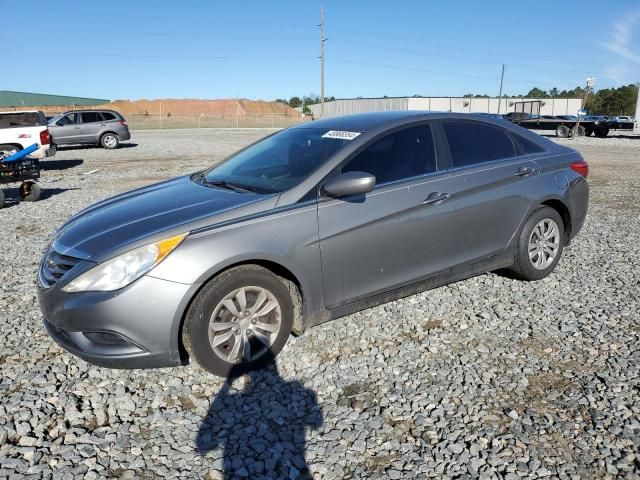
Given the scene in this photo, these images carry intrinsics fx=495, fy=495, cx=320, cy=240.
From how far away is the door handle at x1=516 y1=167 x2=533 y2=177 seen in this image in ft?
14.7

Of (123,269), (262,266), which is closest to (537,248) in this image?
(262,266)

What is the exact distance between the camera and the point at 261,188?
3613mm

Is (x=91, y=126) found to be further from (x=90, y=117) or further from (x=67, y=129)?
(x=67, y=129)

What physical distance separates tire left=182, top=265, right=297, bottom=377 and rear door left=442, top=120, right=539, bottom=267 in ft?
5.35

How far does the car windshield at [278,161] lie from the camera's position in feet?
11.9

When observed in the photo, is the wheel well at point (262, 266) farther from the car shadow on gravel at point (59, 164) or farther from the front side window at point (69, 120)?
the front side window at point (69, 120)

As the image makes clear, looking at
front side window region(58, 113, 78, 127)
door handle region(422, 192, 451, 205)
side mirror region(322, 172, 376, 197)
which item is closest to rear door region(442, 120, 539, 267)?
door handle region(422, 192, 451, 205)

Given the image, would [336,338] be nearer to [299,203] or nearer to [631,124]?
[299,203]

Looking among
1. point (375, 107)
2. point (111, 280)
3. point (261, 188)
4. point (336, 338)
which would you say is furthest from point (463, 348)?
point (375, 107)

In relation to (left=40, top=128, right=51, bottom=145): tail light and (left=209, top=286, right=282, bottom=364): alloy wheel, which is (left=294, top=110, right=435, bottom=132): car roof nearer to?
(left=209, top=286, right=282, bottom=364): alloy wheel

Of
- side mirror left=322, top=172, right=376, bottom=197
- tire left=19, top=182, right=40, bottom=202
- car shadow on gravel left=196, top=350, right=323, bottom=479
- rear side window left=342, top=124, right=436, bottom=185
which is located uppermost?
rear side window left=342, top=124, right=436, bottom=185

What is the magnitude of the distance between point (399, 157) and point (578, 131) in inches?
1170

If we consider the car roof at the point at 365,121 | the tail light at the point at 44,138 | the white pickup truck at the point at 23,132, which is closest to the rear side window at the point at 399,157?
the car roof at the point at 365,121

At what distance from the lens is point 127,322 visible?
9.40 feet
